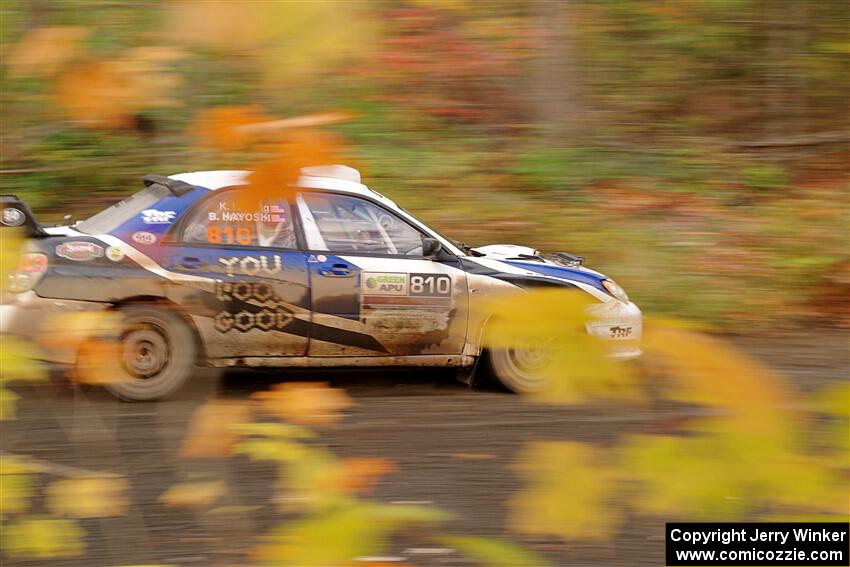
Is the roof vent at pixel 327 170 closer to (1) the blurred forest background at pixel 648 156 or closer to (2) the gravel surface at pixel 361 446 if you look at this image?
(2) the gravel surface at pixel 361 446

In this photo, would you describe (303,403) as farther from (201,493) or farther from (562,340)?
(562,340)

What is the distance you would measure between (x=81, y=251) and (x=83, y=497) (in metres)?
4.58

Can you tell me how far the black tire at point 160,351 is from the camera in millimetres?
6195

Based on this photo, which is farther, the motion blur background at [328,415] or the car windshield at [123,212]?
the car windshield at [123,212]

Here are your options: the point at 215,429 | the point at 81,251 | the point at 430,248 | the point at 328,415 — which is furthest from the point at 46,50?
the point at 430,248

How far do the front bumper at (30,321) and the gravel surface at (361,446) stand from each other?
82mm

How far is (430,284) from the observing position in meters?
6.55

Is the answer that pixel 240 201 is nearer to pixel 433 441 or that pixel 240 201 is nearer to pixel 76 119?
pixel 76 119

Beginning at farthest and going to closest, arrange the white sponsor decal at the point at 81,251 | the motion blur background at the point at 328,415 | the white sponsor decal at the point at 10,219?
the white sponsor decal at the point at 81,251 → the white sponsor decal at the point at 10,219 → the motion blur background at the point at 328,415

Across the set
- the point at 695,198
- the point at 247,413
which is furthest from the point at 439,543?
the point at 695,198

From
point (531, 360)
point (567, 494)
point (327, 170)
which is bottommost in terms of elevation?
point (567, 494)

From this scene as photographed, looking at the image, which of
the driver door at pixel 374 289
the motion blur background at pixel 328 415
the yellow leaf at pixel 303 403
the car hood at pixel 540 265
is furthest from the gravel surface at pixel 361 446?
the car hood at pixel 540 265

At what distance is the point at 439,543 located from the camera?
1523 mm

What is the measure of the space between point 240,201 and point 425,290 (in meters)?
5.22
